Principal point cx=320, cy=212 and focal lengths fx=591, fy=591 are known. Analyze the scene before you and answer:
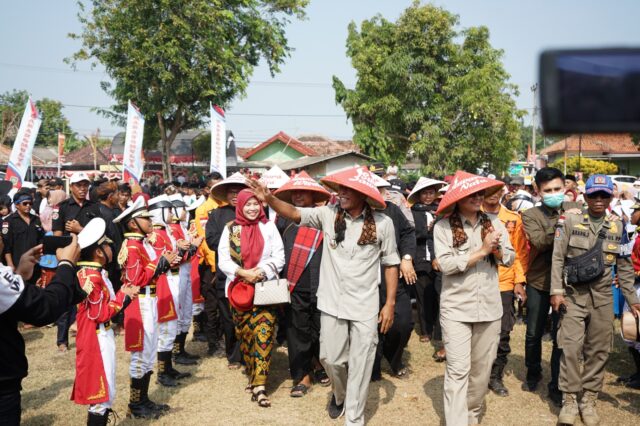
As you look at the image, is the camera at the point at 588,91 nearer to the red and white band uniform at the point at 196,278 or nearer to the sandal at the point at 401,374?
the sandal at the point at 401,374

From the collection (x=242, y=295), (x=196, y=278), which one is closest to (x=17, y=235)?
(x=196, y=278)

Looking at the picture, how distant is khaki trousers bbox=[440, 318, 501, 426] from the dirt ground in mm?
589

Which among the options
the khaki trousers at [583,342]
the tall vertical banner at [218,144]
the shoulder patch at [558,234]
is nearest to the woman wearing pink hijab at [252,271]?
the shoulder patch at [558,234]

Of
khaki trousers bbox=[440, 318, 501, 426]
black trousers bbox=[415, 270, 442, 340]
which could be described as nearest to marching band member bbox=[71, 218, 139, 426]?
khaki trousers bbox=[440, 318, 501, 426]

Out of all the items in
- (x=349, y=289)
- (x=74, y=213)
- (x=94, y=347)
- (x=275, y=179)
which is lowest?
(x=94, y=347)

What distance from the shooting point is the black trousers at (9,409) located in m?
3.24

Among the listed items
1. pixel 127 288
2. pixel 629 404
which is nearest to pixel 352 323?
pixel 127 288

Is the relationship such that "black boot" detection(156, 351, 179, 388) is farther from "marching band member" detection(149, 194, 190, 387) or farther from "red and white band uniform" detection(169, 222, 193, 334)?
"red and white band uniform" detection(169, 222, 193, 334)

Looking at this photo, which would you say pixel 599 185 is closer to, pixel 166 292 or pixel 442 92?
pixel 166 292

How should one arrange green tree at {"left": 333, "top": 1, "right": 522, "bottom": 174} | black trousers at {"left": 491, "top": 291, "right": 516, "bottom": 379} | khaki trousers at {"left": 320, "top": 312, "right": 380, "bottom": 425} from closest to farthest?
khaki trousers at {"left": 320, "top": 312, "right": 380, "bottom": 425} → black trousers at {"left": 491, "top": 291, "right": 516, "bottom": 379} → green tree at {"left": 333, "top": 1, "right": 522, "bottom": 174}

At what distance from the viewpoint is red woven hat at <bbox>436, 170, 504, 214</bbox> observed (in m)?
4.50

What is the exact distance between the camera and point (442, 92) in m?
20.9

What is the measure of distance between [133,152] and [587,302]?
9.05 meters

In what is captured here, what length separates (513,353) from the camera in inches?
276
